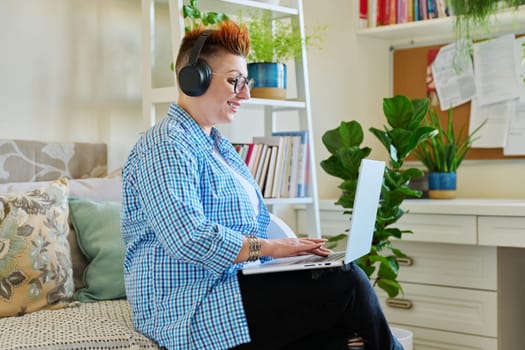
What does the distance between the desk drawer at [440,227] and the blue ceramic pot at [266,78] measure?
2.26ft

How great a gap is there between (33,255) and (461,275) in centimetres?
159

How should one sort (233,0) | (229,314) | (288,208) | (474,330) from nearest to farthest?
(229,314), (233,0), (474,330), (288,208)

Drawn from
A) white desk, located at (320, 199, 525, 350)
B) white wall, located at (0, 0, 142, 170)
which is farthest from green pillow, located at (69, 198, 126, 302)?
white desk, located at (320, 199, 525, 350)

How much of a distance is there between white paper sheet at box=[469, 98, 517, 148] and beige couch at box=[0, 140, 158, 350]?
1579 mm

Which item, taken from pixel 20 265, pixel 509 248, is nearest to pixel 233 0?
pixel 20 265

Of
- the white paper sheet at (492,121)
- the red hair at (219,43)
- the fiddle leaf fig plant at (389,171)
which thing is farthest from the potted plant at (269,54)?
the white paper sheet at (492,121)

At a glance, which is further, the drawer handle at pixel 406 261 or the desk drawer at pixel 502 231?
the drawer handle at pixel 406 261

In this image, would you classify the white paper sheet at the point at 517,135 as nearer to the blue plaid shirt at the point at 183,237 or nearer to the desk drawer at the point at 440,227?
the desk drawer at the point at 440,227

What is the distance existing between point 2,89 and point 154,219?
3.13ft

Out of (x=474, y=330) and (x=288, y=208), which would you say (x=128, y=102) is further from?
(x=474, y=330)

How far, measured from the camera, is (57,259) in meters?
1.94

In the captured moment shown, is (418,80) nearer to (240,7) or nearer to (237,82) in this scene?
(240,7)

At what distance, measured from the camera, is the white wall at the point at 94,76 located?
2.35 meters

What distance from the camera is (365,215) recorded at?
5.88 feet
